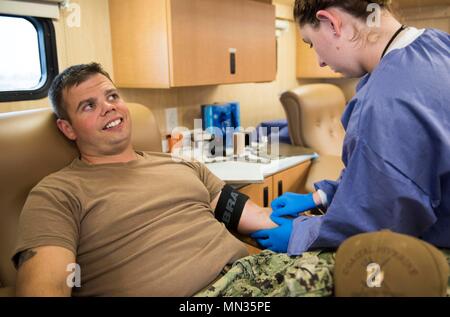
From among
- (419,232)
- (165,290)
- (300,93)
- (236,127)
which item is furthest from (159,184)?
(300,93)

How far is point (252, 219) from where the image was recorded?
61.3 inches

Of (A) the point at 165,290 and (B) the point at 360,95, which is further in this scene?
(A) the point at 165,290

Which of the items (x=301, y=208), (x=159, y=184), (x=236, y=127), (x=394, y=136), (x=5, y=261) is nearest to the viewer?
(x=394, y=136)

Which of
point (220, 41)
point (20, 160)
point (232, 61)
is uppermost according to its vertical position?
point (220, 41)

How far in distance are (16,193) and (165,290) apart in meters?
0.54

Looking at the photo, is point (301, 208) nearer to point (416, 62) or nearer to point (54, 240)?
point (416, 62)

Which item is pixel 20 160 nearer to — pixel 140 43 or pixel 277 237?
pixel 277 237

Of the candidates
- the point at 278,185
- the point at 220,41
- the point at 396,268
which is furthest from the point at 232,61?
the point at 396,268

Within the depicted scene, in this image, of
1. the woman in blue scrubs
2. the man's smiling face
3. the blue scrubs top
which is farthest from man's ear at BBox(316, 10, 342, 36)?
the man's smiling face

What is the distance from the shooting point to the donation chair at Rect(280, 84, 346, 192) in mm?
2617

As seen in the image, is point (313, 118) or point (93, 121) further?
point (313, 118)

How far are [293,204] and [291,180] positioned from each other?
85cm

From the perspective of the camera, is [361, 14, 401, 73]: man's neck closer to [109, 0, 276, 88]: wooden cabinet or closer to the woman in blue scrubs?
the woman in blue scrubs
